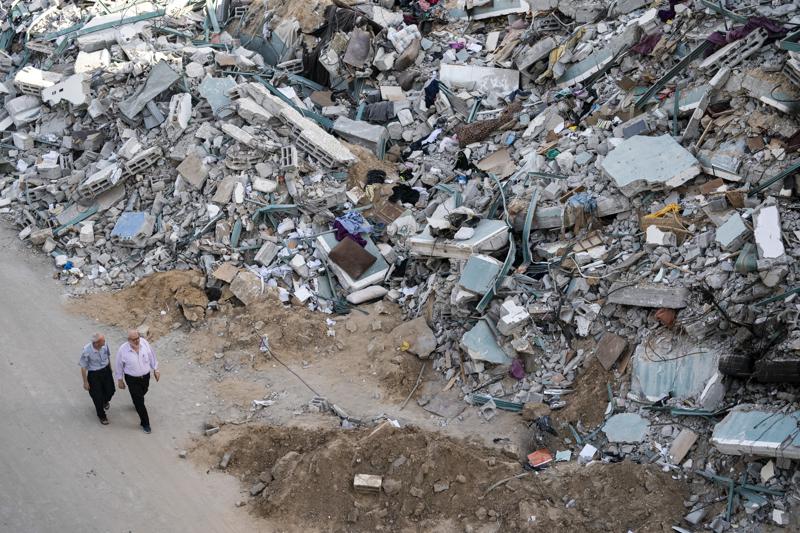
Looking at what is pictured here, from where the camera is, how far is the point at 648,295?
27.4ft

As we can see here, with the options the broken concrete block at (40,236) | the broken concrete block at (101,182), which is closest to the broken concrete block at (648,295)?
the broken concrete block at (101,182)

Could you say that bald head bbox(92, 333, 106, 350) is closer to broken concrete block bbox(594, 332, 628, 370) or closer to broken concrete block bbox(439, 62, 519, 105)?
broken concrete block bbox(594, 332, 628, 370)

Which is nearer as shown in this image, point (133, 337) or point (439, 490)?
point (439, 490)

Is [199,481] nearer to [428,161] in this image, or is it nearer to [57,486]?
[57,486]

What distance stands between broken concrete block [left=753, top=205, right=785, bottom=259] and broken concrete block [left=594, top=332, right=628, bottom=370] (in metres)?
1.52

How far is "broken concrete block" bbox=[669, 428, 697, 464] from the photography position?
7.32 metres

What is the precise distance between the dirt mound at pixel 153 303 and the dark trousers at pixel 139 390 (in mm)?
1878

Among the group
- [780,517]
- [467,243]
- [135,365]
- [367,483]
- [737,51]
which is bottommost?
[367,483]

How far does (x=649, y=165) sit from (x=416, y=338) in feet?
10.7

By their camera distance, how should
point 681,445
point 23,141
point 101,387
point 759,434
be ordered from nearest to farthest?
point 759,434, point 681,445, point 101,387, point 23,141

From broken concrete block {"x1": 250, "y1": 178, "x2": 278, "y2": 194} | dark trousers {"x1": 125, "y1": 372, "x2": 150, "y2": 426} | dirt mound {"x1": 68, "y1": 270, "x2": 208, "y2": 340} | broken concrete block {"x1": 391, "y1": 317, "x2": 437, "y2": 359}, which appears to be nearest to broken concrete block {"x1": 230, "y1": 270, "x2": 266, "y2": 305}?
dirt mound {"x1": 68, "y1": 270, "x2": 208, "y2": 340}

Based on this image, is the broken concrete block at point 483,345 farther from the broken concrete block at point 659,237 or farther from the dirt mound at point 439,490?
the broken concrete block at point 659,237

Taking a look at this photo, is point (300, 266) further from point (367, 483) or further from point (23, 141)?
point (23, 141)

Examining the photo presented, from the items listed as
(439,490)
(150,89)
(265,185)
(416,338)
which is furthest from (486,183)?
(150,89)
